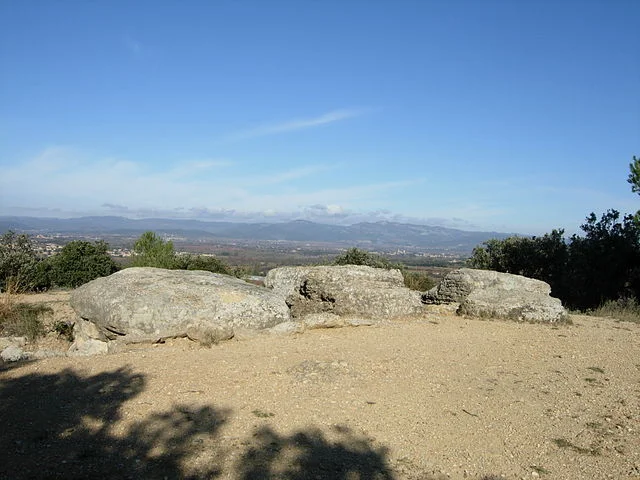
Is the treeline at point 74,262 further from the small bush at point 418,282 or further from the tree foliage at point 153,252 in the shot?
the small bush at point 418,282

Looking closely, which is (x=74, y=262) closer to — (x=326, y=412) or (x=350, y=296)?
(x=350, y=296)

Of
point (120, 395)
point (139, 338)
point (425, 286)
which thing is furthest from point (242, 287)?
point (425, 286)

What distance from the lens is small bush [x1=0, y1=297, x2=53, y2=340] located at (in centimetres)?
1002

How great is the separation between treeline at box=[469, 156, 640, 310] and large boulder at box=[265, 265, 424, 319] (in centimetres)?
853

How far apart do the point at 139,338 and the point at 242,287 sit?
2593mm

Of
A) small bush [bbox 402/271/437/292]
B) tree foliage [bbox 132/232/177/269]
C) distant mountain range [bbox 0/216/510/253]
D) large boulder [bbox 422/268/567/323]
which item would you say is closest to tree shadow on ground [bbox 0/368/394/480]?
large boulder [bbox 422/268/567/323]

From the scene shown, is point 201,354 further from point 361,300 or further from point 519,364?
point 519,364

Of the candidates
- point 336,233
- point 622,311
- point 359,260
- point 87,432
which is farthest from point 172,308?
point 336,233

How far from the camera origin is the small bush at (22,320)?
10023 mm

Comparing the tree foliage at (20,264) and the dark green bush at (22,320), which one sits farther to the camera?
the tree foliage at (20,264)

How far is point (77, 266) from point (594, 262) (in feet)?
65.6

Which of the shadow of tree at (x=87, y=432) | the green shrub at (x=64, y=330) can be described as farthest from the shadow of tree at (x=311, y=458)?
the green shrub at (x=64, y=330)

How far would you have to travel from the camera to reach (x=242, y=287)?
10.7 meters

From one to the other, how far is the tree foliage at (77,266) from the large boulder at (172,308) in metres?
9.19
